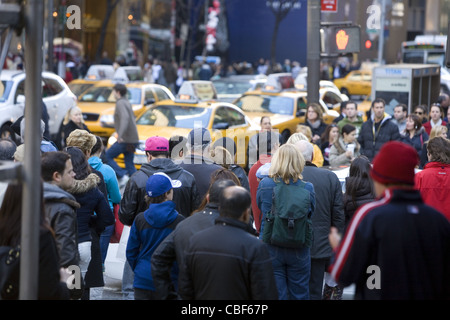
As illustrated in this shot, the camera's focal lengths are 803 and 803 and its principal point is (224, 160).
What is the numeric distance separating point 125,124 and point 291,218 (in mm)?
8055

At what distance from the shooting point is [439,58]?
38188mm

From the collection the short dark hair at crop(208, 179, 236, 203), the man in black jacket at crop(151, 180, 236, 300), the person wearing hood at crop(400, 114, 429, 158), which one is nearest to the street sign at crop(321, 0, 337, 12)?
the person wearing hood at crop(400, 114, 429, 158)

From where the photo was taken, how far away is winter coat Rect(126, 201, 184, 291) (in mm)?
5699

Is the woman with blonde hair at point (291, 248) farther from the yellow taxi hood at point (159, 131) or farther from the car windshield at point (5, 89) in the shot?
the car windshield at point (5, 89)

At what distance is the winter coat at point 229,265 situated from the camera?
15.0 feet

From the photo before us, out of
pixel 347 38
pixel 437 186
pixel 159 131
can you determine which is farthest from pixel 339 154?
pixel 159 131

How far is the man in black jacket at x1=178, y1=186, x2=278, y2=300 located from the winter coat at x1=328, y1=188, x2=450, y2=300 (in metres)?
0.61

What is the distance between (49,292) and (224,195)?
117 centimetres

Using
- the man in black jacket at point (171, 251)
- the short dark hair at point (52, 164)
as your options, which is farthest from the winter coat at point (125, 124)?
the man in black jacket at point (171, 251)

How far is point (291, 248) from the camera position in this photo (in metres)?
6.38

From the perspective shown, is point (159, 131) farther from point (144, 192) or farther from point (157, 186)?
point (157, 186)

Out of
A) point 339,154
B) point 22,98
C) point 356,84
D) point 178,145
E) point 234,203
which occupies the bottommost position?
point 356,84

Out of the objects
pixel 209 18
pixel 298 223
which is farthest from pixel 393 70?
pixel 209 18

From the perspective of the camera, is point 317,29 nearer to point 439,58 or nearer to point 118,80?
point 118,80
